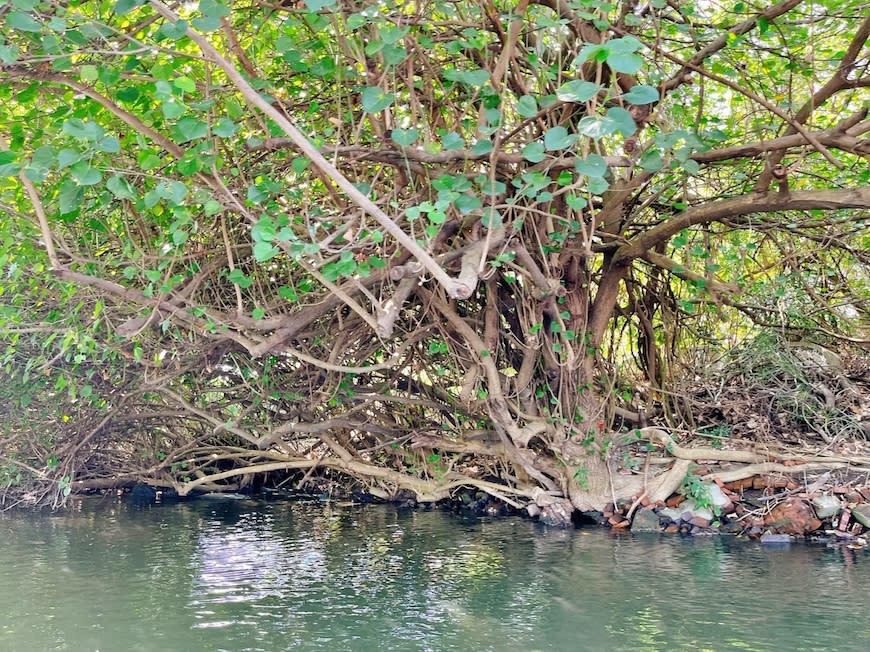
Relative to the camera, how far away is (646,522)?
6.53 metres

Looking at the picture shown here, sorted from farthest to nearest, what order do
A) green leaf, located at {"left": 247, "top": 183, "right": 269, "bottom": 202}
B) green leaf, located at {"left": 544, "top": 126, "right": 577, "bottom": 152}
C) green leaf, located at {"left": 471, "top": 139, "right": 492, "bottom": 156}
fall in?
1. green leaf, located at {"left": 471, "top": 139, "right": 492, "bottom": 156}
2. green leaf, located at {"left": 247, "top": 183, "right": 269, "bottom": 202}
3. green leaf, located at {"left": 544, "top": 126, "right": 577, "bottom": 152}

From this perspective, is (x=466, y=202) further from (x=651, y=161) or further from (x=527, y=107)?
(x=651, y=161)

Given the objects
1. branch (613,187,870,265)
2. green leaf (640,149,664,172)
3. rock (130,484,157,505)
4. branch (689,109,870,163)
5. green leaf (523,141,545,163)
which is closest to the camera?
green leaf (523,141,545,163)

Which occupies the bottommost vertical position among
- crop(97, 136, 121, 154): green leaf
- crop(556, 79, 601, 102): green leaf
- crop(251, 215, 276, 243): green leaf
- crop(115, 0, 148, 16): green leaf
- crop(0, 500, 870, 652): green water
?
crop(0, 500, 870, 652): green water

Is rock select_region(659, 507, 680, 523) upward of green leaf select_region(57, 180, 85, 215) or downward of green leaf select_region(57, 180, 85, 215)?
downward

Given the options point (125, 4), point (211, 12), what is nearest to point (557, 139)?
point (211, 12)

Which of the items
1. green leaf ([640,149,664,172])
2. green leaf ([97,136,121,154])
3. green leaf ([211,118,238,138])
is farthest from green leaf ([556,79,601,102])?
green leaf ([97,136,121,154])

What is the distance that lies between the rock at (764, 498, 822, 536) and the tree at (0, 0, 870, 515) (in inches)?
31.2

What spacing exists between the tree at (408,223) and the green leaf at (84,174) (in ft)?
0.06

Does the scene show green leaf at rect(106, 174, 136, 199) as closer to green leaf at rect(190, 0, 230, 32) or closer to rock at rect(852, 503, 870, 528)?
green leaf at rect(190, 0, 230, 32)

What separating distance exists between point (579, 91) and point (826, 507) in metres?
4.85

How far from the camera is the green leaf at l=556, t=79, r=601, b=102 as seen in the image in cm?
272

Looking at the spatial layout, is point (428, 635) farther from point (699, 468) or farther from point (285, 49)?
point (699, 468)

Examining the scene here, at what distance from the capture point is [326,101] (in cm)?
541
